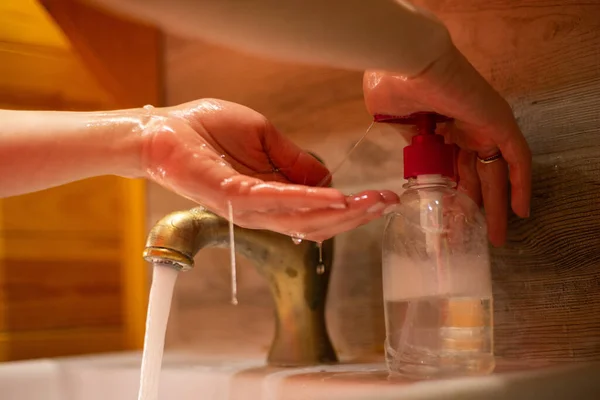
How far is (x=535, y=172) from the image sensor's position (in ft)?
2.28

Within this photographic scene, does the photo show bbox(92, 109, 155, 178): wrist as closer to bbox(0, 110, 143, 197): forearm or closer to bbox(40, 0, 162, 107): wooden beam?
bbox(0, 110, 143, 197): forearm

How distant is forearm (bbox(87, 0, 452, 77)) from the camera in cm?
37

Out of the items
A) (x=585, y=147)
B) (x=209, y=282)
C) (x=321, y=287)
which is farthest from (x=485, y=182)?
(x=209, y=282)

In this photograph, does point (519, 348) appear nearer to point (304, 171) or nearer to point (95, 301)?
point (304, 171)

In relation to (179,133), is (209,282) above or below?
below

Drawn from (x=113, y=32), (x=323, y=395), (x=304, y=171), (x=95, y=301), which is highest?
(x=113, y=32)

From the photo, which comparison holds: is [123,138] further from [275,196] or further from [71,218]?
[71,218]

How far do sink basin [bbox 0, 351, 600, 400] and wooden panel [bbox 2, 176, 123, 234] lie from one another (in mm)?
206

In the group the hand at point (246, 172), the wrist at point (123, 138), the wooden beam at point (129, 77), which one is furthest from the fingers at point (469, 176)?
the wooden beam at point (129, 77)

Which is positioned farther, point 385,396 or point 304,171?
point 304,171

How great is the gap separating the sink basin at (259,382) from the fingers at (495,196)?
129mm

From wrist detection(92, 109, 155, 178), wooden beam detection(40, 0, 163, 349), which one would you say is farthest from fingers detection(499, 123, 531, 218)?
wooden beam detection(40, 0, 163, 349)

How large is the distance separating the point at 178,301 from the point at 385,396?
61 cm

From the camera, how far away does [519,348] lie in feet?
2.27
